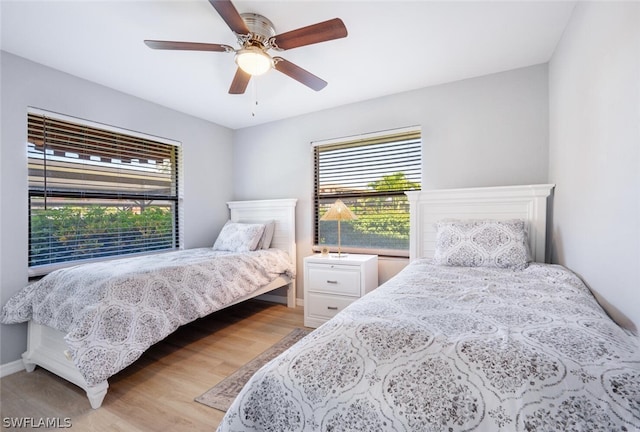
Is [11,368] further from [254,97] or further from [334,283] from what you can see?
[254,97]

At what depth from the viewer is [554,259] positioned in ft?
7.22

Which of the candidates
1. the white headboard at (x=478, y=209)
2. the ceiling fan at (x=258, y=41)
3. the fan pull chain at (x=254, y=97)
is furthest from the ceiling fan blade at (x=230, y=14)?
the white headboard at (x=478, y=209)

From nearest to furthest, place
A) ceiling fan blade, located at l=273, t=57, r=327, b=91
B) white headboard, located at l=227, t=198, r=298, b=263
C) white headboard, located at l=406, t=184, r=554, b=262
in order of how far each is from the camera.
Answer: ceiling fan blade, located at l=273, t=57, r=327, b=91 < white headboard, located at l=406, t=184, r=554, b=262 < white headboard, located at l=227, t=198, r=298, b=263

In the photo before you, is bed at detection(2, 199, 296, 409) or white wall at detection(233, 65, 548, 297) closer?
bed at detection(2, 199, 296, 409)

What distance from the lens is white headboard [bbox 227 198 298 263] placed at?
346 centimetres

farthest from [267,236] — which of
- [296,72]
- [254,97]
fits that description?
[296,72]

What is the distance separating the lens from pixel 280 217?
11.6ft

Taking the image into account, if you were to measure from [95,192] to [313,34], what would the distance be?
245cm

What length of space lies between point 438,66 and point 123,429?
328cm

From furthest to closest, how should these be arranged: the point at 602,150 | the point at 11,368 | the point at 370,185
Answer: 1. the point at 370,185
2. the point at 11,368
3. the point at 602,150

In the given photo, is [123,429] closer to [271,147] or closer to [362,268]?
[362,268]

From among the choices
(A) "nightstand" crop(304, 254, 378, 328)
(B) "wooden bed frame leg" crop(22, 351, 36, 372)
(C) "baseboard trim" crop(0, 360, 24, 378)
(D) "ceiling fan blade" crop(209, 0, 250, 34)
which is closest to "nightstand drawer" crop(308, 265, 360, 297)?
(A) "nightstand" crop(304, 254, 378, 328)

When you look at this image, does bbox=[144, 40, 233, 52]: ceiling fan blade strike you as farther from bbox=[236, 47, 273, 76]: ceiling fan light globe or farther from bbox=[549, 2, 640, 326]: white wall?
bbox=[549, 2, 640, 326]: white wall

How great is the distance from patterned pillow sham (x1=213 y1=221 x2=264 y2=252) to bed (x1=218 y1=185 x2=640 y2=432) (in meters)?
2.14
